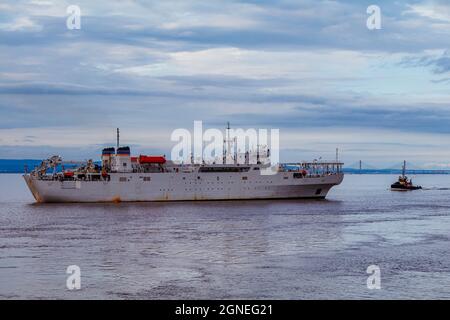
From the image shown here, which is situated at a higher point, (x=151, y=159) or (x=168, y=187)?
(x=151, y=159)

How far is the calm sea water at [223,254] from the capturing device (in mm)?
24938

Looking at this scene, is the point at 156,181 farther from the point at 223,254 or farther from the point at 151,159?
the point at 223,254

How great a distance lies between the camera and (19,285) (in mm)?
25344

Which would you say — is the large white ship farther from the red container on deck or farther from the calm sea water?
the calm sea water

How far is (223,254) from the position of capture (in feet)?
108

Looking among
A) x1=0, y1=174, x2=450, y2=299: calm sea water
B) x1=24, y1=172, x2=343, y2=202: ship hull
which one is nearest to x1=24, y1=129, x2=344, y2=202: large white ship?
x1=24, y1=172, x2=343, y2=202: ship hull

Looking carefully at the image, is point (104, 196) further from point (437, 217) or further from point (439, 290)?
point (439, 290)

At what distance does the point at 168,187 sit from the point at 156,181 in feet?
4.40

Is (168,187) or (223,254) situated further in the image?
(168,187)

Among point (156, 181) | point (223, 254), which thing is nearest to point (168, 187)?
point (156, 181)

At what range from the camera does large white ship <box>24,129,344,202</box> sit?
66.9 meters
